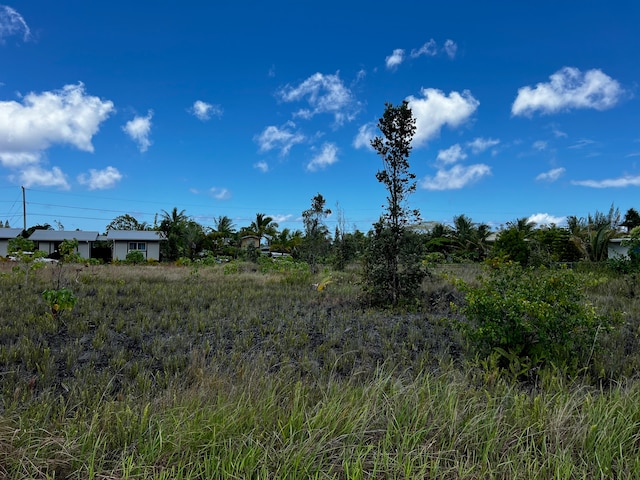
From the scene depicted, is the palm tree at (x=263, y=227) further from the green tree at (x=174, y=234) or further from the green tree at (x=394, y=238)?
the green tree at (x=394, y=238)

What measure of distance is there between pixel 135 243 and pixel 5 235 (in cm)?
1117

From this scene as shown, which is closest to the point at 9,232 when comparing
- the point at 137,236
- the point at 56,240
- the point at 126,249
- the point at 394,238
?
the point at 56,240

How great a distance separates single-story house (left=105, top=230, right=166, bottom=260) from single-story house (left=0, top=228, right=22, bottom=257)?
7668 mm

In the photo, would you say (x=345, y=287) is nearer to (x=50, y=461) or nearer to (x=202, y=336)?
(x=202, y=336)

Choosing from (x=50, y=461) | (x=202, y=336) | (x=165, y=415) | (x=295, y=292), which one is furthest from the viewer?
(x=295, y=292)

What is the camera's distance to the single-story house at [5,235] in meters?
34.0

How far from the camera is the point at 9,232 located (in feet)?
115

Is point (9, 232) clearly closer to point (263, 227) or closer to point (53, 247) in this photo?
point (53, 247)

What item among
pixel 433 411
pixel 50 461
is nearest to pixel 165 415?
pixel 50 461

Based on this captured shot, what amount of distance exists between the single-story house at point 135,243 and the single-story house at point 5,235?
302 inches

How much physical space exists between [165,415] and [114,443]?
33cm

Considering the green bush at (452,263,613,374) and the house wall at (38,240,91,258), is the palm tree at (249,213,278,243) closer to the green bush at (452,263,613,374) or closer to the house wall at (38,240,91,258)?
the house wall at (38,240,91,258)

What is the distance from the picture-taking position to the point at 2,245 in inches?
1346

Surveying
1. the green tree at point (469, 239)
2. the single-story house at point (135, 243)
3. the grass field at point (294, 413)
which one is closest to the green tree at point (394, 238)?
the grass field at point (294, 413)
